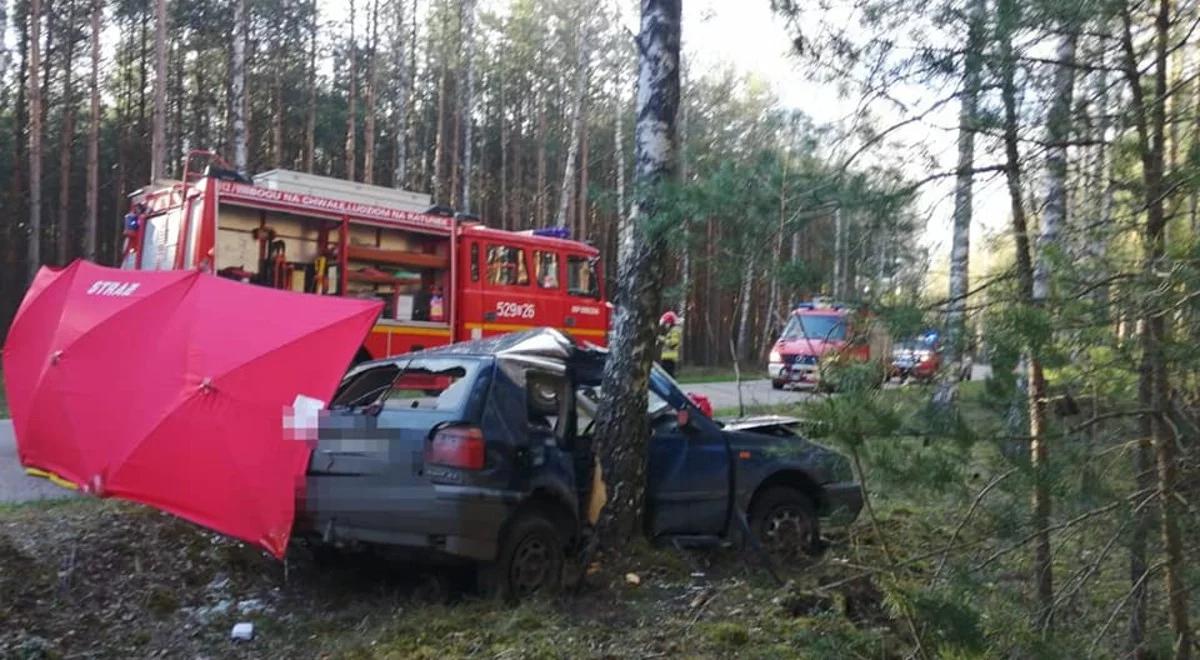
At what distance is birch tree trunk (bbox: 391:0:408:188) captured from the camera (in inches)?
1154

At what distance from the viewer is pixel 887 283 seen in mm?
3756

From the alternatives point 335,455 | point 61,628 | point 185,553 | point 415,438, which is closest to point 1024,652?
point 415,438

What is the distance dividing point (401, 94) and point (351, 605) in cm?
2681

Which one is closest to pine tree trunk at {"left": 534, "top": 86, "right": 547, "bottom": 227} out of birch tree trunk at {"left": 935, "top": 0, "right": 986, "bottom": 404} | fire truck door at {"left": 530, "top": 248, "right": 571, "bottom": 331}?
fire truck door at {"left": 530, "top": 248, "right": 571, "bottom": 331}

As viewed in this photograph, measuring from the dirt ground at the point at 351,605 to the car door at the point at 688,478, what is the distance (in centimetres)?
26

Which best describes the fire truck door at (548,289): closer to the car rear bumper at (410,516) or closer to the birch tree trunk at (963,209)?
the car rear bumper at (410,516)

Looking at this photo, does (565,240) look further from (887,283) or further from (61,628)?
(887,283)

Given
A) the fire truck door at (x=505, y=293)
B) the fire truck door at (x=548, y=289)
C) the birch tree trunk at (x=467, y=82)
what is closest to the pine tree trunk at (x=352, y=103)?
the birch tree trunk at (x=467, y=82)

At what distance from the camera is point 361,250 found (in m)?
13.4

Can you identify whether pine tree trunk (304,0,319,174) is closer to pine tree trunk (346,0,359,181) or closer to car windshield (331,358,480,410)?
pine tree trunk (346,0,359,181)

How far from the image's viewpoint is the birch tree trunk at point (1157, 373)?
139 inches

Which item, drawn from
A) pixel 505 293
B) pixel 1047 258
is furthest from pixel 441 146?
pixel 1047 258

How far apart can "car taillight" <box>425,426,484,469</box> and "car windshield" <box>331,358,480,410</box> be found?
0.64ft

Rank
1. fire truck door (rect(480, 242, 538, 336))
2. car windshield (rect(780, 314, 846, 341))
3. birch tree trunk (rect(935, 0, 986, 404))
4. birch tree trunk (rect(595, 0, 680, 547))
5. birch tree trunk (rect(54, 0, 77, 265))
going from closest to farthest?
1. birch tree trunk (rect(935, 0, 986, 404))
2. car windshield (rect(780, 314, 846, 341))
3. birch tree trunk (rect(595, 0, 680, 547))
4. fire truck door (rect(480, 242, 538, 336))
5. birch tree trunk (rect(54, 0, 77, 265))
